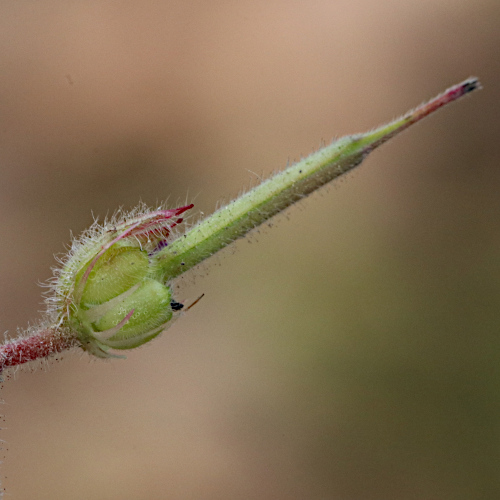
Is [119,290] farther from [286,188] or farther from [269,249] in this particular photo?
[269,249]

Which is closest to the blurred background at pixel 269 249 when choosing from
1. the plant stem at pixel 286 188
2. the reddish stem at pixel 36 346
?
the reddish stem at pixel 36 346

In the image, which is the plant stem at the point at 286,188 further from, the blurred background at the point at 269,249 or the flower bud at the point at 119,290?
the blurred background at the point at 269,249

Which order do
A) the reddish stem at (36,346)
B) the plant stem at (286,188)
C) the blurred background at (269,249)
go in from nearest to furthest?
the plant stem at (286,188) → the reddish stem at (36,346) → the blurred background at (269,249)

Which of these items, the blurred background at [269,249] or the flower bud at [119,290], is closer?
the flower bud at [119,290]

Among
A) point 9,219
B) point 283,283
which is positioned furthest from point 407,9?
point 9,219

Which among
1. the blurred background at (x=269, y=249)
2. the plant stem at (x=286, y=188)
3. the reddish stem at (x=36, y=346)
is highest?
the blurred background at (x=269, y=249)

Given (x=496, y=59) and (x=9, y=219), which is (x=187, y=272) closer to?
(x=9, y=219)

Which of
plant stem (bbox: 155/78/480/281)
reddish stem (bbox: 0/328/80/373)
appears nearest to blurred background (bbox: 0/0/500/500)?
reddish stem (bbox: 0/328/80/373)
